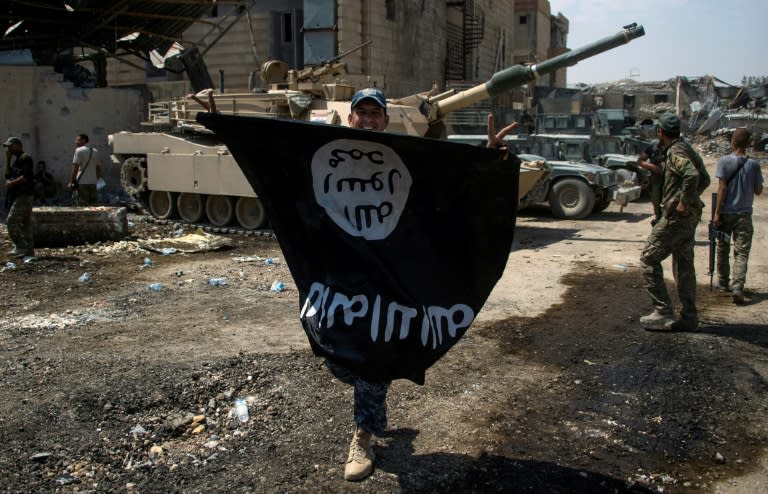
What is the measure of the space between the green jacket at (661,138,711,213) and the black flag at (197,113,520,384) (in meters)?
2.98

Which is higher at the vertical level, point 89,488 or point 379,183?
point 379,183

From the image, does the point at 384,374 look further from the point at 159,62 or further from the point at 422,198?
the point at 159,62

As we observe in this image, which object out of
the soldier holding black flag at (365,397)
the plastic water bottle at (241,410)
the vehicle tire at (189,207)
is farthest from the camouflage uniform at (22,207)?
the soldier holding black flag at (365,397)

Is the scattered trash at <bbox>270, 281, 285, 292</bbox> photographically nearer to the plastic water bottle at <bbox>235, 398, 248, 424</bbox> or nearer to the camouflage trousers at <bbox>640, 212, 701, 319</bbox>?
the plastic water bottle at <bbox>235, 398, 248, 424</bbox>

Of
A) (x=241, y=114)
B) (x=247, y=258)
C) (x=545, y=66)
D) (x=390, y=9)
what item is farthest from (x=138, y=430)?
(x=390, y=9)

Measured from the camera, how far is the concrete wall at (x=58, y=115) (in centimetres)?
1669

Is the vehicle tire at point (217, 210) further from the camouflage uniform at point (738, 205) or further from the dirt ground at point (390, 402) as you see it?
the camouflage uniform at point (738, 205)

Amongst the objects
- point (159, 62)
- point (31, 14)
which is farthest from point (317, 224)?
point (159, 62)

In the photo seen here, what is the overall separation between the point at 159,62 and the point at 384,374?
70.4 ft

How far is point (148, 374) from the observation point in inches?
186

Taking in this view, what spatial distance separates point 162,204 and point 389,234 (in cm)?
1141

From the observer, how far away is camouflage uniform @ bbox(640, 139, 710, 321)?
18.7ft

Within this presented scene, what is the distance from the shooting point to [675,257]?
5.97m

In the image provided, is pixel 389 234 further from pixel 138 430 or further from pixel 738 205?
pixel 738 205
